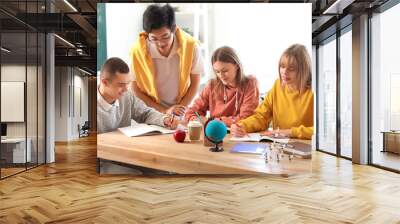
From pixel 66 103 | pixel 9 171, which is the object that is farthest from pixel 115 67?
pixel 66 103

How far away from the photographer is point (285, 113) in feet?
18.4

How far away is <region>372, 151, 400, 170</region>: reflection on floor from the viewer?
20.6 ft

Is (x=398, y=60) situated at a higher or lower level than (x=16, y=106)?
higher

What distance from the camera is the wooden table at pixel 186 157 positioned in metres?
5.35

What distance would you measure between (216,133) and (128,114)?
1386 mm

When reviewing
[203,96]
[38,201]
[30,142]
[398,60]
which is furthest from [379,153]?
[30,142]

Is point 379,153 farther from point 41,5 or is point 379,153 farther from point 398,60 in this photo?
point 41,5

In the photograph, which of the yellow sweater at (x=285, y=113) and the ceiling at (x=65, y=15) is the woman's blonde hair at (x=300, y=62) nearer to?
the yellow sweater at (x=285, y=113)

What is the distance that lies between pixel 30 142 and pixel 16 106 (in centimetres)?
75

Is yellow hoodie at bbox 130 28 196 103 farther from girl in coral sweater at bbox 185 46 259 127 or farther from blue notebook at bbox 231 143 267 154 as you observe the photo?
blue notebook at bbox 231 143 267 154

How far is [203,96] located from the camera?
217 inches

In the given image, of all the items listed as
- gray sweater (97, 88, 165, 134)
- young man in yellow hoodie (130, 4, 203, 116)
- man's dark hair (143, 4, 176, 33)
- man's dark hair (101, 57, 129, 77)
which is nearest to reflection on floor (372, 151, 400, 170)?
young man in yellow hoodie (130, 4, 203, 116)

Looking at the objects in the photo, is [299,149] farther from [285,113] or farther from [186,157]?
[186,157]

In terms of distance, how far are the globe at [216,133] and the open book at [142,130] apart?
0.58m
